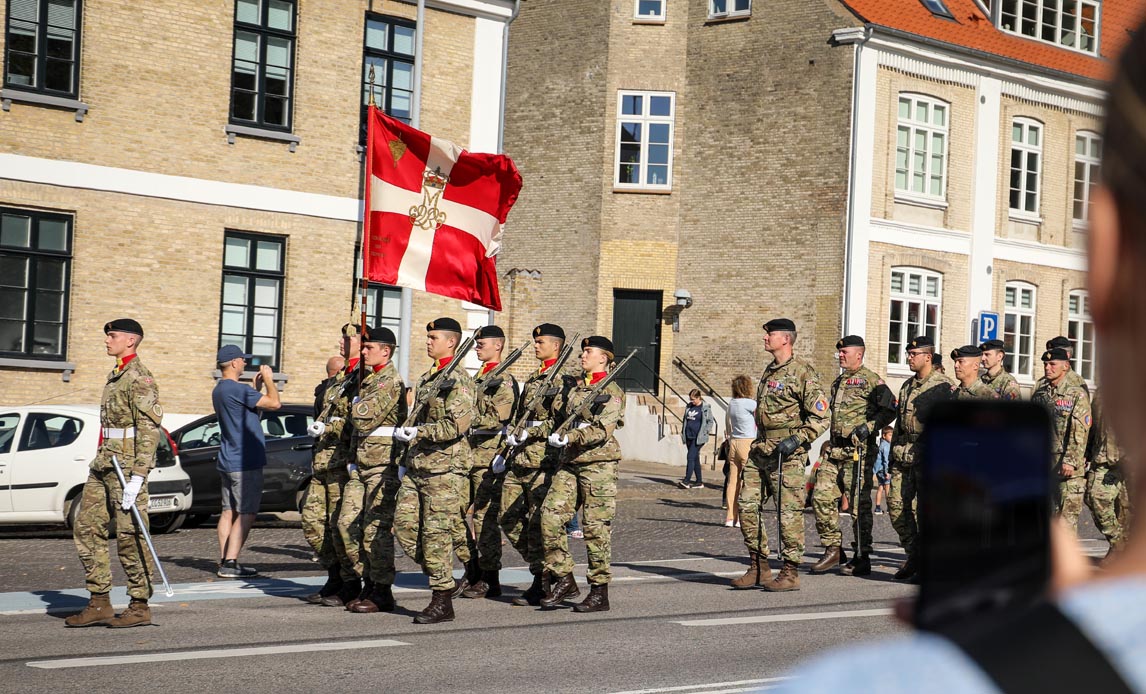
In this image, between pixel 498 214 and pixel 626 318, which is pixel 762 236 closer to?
pixel 626 318

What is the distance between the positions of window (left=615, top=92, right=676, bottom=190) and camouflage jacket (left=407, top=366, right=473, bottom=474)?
71.7ft

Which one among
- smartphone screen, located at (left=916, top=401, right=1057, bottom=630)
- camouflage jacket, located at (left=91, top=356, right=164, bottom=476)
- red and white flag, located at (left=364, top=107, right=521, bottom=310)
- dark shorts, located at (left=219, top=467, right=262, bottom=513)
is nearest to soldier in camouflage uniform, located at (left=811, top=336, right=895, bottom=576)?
red and white flag, located at (left=364, top=107, right=521, bottom=310)

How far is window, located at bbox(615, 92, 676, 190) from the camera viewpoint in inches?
1270

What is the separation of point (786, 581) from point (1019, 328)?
22.1m

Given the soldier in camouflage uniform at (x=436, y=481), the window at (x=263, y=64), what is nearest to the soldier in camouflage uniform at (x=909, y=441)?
the soldier in camouflage uniform at (x=436, y=481)

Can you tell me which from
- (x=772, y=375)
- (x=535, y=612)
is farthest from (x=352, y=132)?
(x=535, y=612)

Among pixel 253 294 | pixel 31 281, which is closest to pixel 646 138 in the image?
pixel 253 294

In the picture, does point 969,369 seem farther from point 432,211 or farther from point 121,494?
point 121,494

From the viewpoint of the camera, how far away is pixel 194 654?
28.9 feet

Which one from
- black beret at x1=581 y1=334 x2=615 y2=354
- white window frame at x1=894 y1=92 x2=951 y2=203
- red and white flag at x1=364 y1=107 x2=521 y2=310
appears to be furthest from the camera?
white window frame at x1=894 y1=92 x2=951 y2=203

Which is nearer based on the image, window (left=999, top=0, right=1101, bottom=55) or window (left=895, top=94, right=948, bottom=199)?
window (left=895, top=94, right=948, bottom=199)

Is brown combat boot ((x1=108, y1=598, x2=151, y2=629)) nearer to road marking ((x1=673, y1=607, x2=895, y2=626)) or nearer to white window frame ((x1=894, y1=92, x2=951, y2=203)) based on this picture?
road marking ((x1=673, y1=607, x2=895, y2=626))

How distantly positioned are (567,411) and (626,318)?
20899mm

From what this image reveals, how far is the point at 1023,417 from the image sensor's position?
2.74ft
